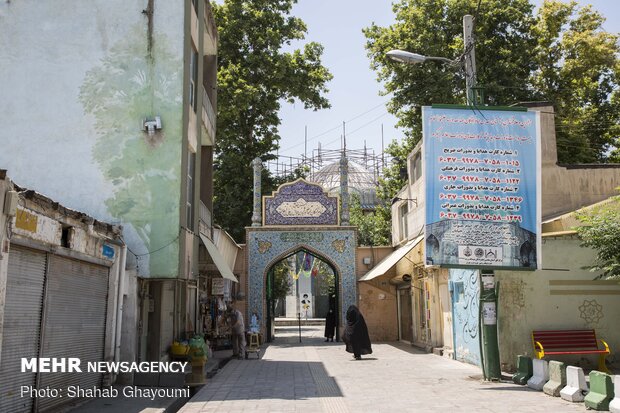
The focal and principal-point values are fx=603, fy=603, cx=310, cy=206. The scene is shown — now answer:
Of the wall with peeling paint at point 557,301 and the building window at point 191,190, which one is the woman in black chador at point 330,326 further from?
the wall with peeling paint at point 557,301

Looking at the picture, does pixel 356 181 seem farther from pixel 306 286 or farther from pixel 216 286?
pixel 216 286

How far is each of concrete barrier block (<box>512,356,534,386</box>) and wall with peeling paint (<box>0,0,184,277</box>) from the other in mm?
6518

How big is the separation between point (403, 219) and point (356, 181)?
38.1m

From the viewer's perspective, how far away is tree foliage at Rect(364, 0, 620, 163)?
2242 centimetres

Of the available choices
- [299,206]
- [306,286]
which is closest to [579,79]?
[299,206]

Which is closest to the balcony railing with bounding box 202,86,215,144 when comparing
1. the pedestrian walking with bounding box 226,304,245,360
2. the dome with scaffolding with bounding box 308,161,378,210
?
the pedestrian walking with bounding box 226,304,245,360

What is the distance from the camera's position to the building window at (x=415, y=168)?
1950 centimetres

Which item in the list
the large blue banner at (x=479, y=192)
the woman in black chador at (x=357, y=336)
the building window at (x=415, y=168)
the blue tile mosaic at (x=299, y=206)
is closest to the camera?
the large blue banner at (x=479, y=192)

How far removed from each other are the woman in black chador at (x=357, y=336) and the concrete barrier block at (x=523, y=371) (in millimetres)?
5791

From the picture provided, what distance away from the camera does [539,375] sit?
9.89 meters

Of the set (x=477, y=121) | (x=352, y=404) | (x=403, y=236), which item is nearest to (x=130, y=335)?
(x=352, y=404)

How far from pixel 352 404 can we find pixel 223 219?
19.1 m

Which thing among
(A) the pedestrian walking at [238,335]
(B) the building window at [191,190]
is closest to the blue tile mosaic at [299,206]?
(A) the pedestrian walking at [238,335]

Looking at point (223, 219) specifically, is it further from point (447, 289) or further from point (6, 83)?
point (6, 83)
